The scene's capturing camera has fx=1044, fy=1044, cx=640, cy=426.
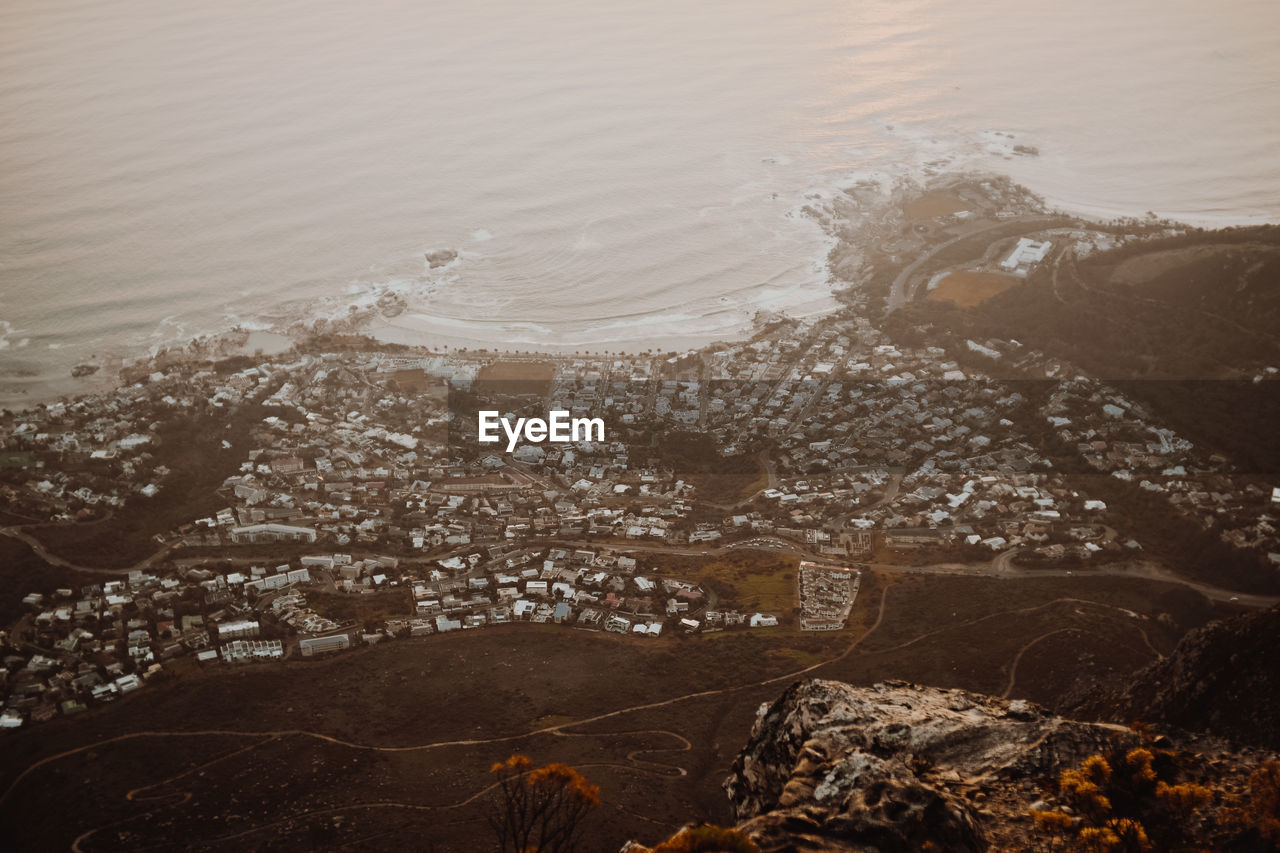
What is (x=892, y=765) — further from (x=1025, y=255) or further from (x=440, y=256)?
(x=440, y=256)

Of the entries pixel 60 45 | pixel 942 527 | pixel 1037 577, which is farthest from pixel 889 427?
pixel 60 45

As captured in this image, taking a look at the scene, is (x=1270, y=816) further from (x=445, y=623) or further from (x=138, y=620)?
(x=138, y=620)

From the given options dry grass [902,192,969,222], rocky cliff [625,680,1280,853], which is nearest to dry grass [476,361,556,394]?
dry grass [902,192,969,222]

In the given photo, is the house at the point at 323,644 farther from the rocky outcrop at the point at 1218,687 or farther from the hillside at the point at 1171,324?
the hillside at the point at 1171,324

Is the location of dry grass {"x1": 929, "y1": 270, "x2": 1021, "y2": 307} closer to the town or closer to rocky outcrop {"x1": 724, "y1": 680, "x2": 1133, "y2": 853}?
the town

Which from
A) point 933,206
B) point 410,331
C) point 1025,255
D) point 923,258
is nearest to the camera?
point 410,331

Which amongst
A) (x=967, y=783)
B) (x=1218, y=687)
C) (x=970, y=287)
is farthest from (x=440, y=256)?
(x=967, y=783)
